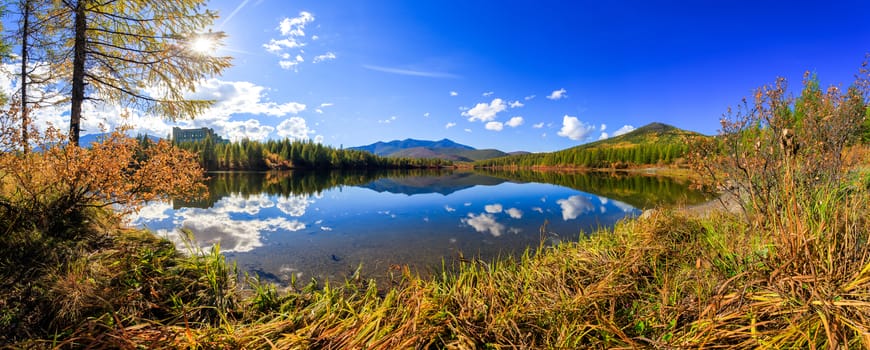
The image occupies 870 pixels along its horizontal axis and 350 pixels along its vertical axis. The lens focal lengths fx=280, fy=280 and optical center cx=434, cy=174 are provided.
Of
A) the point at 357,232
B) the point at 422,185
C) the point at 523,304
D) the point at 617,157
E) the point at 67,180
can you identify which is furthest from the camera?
the point at 617,157

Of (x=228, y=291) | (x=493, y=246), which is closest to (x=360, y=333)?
(x=228, y=291)

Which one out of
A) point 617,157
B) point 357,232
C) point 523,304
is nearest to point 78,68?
point 357,232

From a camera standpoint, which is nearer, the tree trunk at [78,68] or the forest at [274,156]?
the tree trunk at [78,68]

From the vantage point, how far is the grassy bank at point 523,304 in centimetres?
194

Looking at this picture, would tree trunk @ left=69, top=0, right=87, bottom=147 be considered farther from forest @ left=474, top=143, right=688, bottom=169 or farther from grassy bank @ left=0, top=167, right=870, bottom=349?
forest @ left=474, top=143, right=688, bottom=169

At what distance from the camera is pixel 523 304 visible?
3236 mm

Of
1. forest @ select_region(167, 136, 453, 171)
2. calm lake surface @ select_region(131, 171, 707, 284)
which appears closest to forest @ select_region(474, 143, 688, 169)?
forest @ select_region(167, 136, 453, 171)

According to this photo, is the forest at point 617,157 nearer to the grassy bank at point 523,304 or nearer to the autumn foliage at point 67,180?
the grassy bank at point 523,304

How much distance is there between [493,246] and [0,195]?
9193 mm

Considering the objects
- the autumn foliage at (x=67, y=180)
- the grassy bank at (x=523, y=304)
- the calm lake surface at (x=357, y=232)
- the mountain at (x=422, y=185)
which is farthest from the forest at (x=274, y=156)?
the grassy bank at (x=523, y=304)

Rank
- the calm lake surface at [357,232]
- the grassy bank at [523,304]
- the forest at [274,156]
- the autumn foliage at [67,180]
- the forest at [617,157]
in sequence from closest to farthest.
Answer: the grassy bank at [523,304] < the autumn foliage at [67,180] < the calm lake surface at [357,232] < the forest at [274,156] < the forest at [617,157]

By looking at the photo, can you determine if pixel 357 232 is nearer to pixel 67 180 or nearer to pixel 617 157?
pixel 67 180

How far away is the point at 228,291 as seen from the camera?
428cm

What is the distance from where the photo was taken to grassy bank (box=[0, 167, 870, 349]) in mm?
1938
